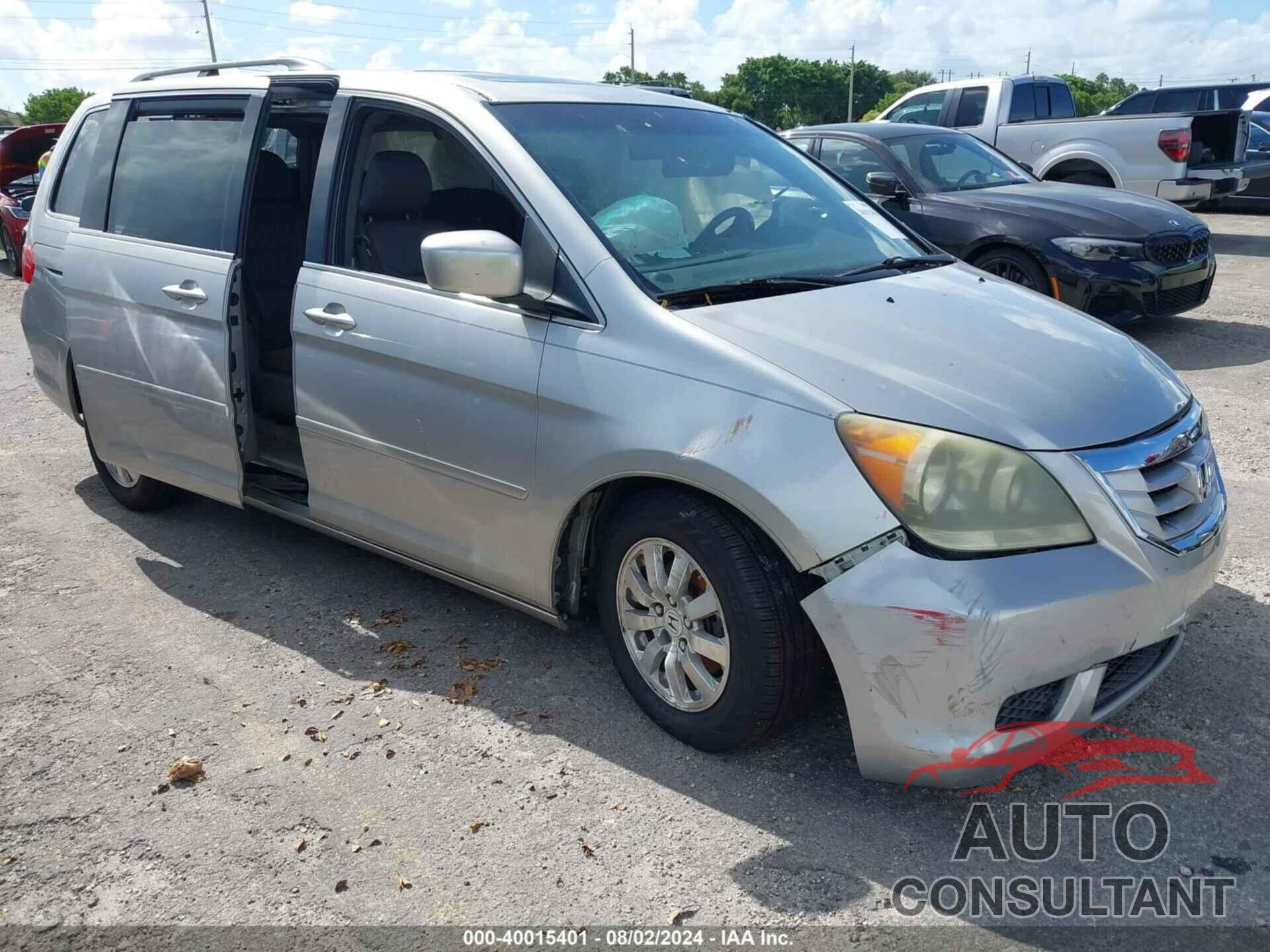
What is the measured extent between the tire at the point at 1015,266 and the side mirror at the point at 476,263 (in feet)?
17.4

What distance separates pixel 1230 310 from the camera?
9.19 m

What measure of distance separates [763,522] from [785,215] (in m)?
1.52

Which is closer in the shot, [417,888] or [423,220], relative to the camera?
[417,888]

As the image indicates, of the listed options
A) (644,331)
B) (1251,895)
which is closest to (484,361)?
(644,331)

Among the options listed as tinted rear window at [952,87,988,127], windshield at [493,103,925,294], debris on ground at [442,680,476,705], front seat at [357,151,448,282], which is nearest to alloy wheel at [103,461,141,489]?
front seat at [357,151,448,282]

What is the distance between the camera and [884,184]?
8352 mm

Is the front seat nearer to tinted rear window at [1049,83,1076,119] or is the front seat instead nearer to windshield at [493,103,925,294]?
windshield at [493,103,925,294]

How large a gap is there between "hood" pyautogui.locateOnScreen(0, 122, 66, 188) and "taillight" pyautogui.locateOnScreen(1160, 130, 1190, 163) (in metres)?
13.2

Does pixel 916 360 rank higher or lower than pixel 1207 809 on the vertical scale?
higher

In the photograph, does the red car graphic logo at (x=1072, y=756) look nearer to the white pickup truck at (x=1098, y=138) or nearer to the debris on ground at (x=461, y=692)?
the debris on ground at (x=461, y=692)

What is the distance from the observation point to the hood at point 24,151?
13664 millimetres

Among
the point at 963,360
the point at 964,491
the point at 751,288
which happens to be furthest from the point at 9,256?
the point at 964,491

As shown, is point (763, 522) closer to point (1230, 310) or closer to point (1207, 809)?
point (1207, 809)

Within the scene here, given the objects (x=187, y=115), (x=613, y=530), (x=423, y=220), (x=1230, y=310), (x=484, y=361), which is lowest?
(x=1230, y=310)
